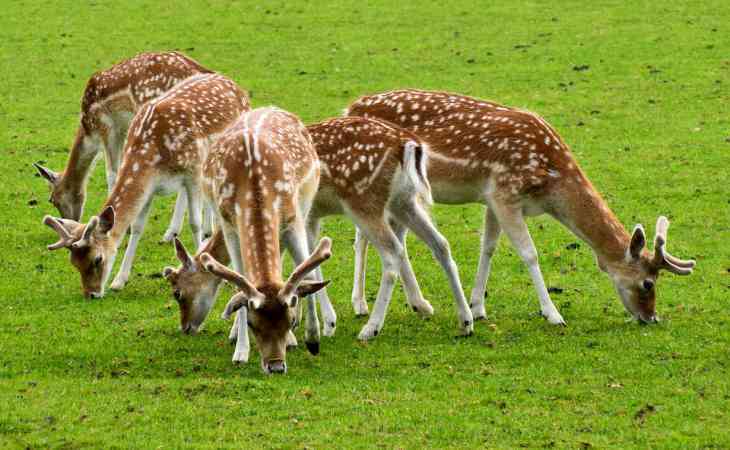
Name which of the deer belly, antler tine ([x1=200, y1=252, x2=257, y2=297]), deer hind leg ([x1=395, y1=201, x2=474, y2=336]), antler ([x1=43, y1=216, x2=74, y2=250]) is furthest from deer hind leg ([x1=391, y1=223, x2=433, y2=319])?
antler ([x1=43, y1=216, x2=74, y2=250])

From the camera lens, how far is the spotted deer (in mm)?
8289

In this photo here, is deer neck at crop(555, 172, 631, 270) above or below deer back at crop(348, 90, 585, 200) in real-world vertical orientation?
below

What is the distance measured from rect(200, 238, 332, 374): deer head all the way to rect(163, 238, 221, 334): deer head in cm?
135

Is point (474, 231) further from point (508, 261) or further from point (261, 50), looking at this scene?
point (261, 50)

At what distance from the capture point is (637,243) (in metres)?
9.95

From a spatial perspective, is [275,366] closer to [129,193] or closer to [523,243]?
[523,243]

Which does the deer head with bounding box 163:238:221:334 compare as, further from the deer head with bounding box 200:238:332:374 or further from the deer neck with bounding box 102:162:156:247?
the deer head with bounding box 200:238:332:374

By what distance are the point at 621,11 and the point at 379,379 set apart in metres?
14.8

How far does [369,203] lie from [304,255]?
82cm

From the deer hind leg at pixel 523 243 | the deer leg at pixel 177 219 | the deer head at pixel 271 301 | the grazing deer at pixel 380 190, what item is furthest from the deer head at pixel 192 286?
the deer leg at pixel 177 219

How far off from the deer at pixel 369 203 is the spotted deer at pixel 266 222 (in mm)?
269

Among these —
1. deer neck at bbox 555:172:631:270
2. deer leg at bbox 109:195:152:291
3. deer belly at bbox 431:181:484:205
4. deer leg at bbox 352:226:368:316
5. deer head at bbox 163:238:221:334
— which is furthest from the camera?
deer leg at bbox 109:195:152:291

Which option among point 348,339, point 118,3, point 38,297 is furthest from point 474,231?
point 118,3

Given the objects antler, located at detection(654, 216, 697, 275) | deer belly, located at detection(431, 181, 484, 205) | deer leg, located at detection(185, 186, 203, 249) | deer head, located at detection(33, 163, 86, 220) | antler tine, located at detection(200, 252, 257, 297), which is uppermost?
antler tine, located at detection(200, 252, 257, 297)
